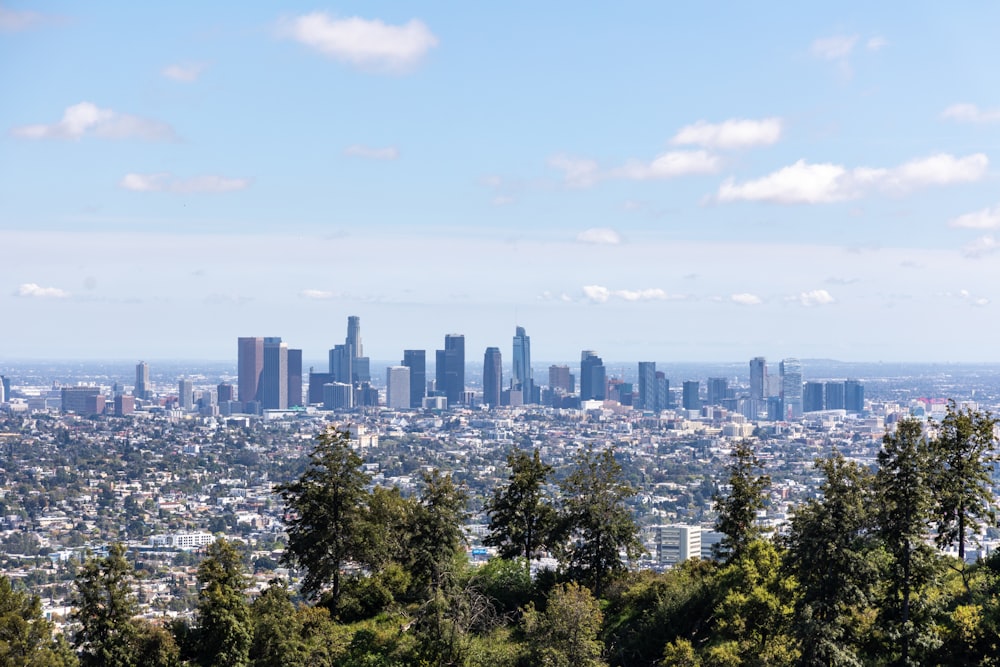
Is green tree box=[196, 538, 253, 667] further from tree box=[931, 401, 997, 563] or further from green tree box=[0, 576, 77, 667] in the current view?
tree box=[931, 401, 997, 563]

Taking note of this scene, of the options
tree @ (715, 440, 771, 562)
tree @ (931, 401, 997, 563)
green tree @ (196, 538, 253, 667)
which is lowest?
green tree @ (196, 538, 253, 667)

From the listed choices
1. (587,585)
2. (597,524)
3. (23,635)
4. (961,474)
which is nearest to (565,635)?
(587,585)

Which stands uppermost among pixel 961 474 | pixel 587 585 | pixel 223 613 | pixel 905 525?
pixel 961 474

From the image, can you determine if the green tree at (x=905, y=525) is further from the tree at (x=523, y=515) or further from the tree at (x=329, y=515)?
the tree at (x=329, y=515)

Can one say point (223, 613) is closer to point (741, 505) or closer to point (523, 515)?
point (523, 515)

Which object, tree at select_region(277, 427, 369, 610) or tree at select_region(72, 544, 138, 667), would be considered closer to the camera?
tree at select_region(72, 544, 138, 667)

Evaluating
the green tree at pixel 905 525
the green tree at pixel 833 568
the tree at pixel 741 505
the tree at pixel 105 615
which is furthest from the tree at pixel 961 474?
the tree at pixel 105 615

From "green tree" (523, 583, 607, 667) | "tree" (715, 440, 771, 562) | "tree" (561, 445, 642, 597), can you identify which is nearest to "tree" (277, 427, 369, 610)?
"tree" (561, 445, 642, 597)
